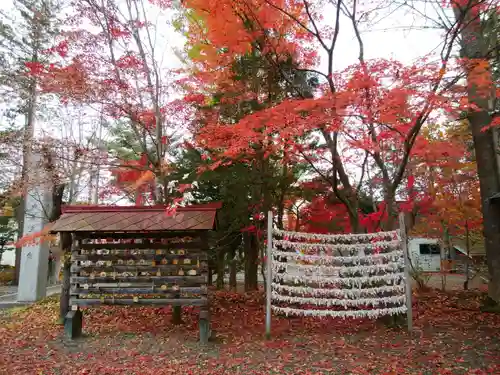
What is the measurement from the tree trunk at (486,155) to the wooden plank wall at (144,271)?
6.98 meters

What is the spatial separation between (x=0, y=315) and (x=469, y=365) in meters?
11.3

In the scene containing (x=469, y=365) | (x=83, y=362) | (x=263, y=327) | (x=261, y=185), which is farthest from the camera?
(x=261, y=185)

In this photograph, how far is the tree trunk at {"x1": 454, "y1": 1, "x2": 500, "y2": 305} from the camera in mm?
8711

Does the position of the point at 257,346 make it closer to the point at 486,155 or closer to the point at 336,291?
the point at 336,291

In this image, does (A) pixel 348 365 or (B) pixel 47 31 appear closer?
(A) pixel 348 365

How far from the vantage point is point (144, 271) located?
720 centimetres

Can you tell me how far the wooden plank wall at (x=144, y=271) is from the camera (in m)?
7.09

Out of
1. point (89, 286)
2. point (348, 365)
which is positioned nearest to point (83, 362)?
point (89, 286)

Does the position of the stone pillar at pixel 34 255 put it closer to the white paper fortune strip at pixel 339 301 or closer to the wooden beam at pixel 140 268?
the wooden beam at pixel 140 268

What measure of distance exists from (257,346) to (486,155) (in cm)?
759

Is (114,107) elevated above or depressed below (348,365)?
above

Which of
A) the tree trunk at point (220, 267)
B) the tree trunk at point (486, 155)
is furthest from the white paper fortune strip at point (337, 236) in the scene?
the tree trunk at point (220, 267)

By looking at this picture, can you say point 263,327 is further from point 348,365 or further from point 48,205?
point 48,205

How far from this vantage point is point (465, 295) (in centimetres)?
1024
